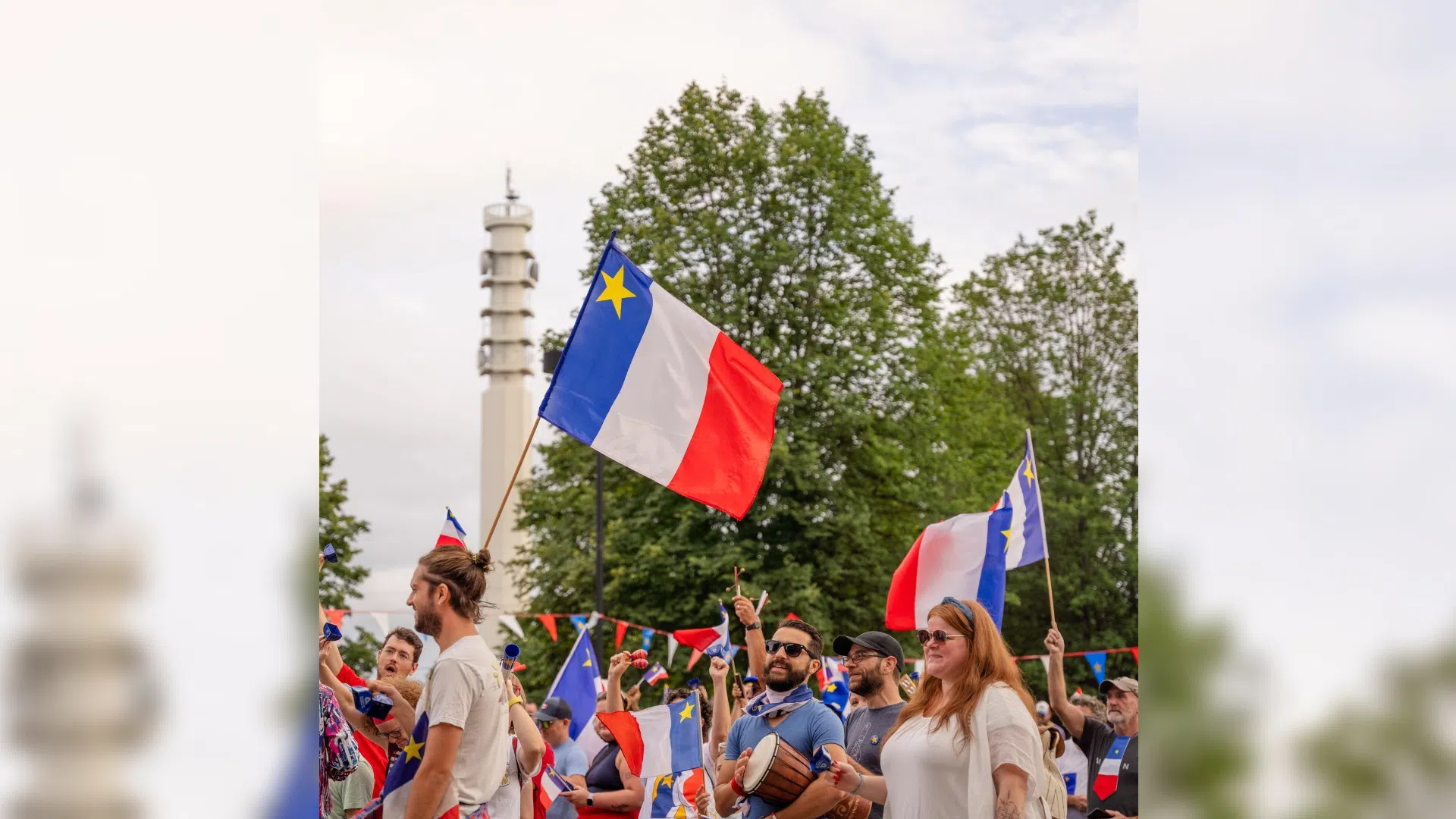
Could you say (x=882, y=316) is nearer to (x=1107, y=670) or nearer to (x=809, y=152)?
(x=809, y=152)

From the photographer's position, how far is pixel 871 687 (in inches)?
254

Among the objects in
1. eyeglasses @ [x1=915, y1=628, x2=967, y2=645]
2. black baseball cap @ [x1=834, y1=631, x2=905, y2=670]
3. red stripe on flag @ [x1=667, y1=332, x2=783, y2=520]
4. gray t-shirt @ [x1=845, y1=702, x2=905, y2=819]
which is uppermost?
red stripe on flag @ [x1=667, y1=332, x2=783, y2=520]

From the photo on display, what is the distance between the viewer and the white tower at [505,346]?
66.9 m

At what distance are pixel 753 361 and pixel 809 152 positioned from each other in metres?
19.3

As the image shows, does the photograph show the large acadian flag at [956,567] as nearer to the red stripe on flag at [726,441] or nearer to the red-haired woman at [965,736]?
the red stripe on flag at [726,441]

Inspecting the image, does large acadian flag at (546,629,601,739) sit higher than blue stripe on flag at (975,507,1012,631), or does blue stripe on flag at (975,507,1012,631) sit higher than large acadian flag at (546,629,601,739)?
blue stripe on flag at (975,507,1012,631)

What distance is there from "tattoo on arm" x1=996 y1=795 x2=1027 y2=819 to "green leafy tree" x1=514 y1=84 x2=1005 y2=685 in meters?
18.3

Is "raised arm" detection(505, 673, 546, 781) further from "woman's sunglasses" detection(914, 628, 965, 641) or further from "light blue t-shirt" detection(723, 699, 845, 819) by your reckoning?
"woman's sunglasses" detection(914, 628, 965, 641)

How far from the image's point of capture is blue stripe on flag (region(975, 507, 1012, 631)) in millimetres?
9984

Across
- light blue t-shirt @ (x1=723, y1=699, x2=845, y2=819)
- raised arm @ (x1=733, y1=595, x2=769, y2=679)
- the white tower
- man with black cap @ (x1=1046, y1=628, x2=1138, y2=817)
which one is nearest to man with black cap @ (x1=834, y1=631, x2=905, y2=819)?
light blue t-shirt @ (x1=723, y1=699, x2=845, y2=819)

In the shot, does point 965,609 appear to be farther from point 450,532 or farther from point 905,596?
point 905,596

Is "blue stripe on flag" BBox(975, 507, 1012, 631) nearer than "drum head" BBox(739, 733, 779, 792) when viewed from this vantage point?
No
